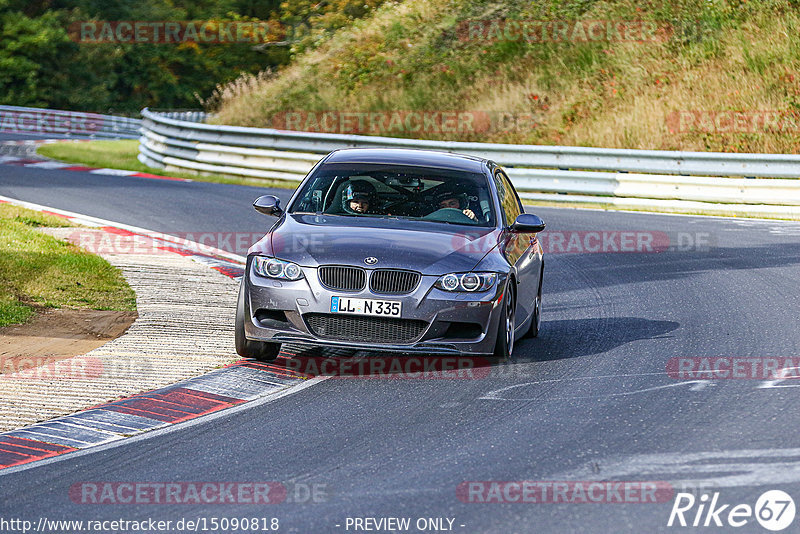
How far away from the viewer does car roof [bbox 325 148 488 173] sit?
1052 cm

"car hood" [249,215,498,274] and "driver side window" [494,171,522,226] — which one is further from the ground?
"driver side window" [494,171,522,226]

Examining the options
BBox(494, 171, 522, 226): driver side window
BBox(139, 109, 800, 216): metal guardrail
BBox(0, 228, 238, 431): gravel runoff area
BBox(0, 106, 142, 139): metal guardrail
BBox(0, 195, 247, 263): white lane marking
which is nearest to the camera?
BBox(0, 228, 238, 431): gravel runoff area

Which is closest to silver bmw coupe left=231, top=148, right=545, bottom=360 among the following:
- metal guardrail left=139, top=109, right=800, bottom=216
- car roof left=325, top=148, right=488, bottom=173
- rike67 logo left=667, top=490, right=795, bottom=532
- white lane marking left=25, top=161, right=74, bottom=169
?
car roof left=325, top=148, right=488, bottom=173

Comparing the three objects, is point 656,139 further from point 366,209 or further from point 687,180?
point 366,209

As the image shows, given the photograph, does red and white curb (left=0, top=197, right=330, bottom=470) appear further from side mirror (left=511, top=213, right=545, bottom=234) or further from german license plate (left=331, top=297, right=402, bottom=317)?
side mirror (left=511, top=213, right=545, bottom=234)

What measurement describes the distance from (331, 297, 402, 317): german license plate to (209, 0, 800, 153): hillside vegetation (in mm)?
18148

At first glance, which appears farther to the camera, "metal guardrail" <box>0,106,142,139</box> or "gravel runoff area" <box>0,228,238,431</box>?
"metal guardrail" <box>0,106,142,139</box>

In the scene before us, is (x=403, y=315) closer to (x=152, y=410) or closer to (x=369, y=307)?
(x=369, y=307)

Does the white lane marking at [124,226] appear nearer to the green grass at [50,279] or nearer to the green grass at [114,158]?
the green grass at [50,279]

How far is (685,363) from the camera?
938 cm

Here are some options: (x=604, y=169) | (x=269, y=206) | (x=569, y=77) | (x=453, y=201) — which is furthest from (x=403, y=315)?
(x=569, y=77)

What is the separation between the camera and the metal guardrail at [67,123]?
47375mm

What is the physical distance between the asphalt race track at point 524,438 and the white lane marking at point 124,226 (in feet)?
15.6

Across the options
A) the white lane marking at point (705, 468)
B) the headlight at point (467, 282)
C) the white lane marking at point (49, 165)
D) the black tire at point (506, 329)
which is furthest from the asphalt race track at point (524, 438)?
the white lane marking at point (49, 165)
